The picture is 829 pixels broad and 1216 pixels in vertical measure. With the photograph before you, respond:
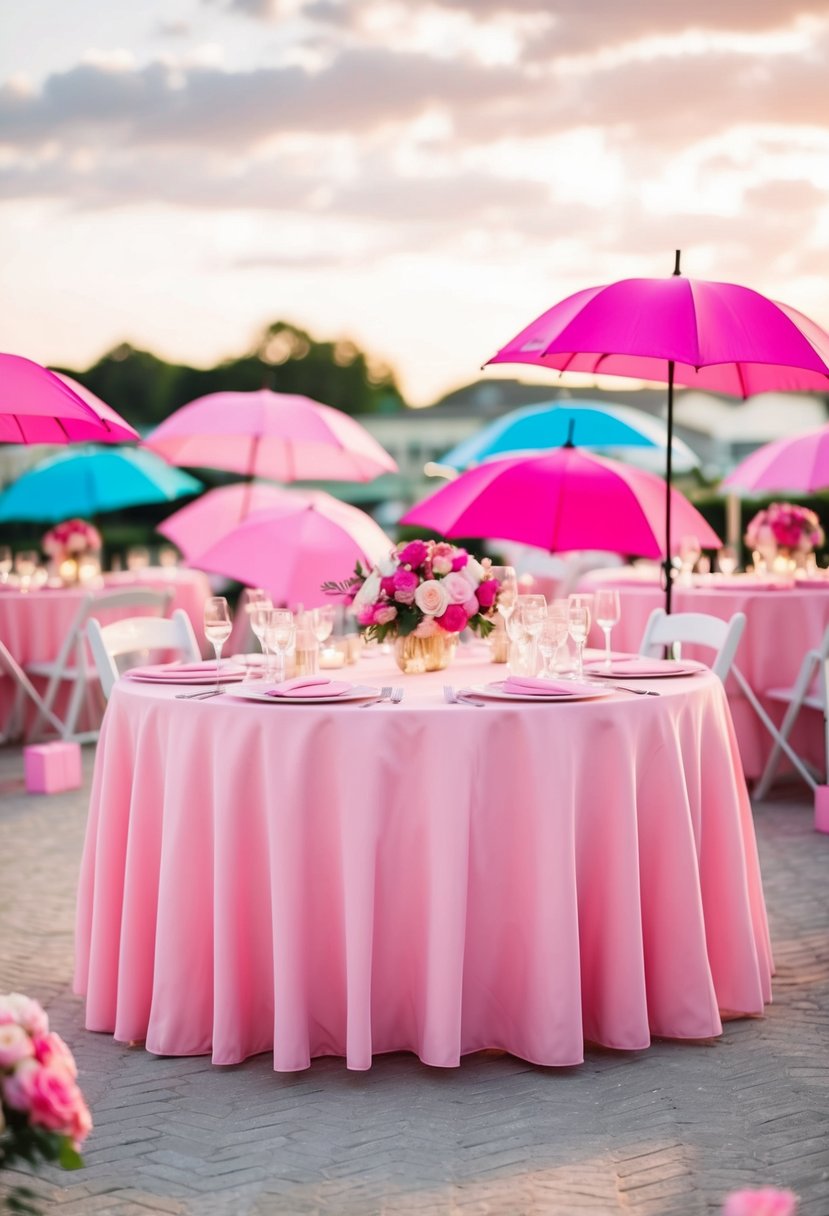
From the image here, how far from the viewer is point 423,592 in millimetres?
4984

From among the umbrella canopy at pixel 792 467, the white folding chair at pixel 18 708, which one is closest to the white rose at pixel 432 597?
the umbrella canopy at pixel 792 467

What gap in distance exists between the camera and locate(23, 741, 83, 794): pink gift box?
28.9ft

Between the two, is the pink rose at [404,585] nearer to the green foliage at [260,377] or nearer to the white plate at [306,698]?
the white plate at [306,698]

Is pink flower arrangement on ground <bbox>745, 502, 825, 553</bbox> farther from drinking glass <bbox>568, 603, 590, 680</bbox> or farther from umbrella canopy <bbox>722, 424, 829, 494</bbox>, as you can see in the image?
drinking glass <bbox>568, 603, 590, 680</bbox>

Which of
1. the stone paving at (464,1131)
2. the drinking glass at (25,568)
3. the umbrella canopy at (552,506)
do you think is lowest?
the stone paving at (464,1131)

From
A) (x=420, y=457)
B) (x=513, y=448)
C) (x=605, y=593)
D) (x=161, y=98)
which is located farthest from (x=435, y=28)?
(x=420, y=457)

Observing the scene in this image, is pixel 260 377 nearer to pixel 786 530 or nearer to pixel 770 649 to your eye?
pixel 786 530

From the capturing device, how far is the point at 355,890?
13.6 ft

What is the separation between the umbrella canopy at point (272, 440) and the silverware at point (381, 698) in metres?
3.96

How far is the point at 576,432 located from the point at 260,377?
5703 centimetres

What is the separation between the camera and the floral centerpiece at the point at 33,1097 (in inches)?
93.7

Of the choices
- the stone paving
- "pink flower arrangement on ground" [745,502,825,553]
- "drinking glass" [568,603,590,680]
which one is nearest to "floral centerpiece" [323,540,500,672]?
"drinking glass" [568,603,590,680]

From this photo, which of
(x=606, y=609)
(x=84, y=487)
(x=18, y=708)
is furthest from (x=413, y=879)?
(x=84, y=487)

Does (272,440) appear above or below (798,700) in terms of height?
above
